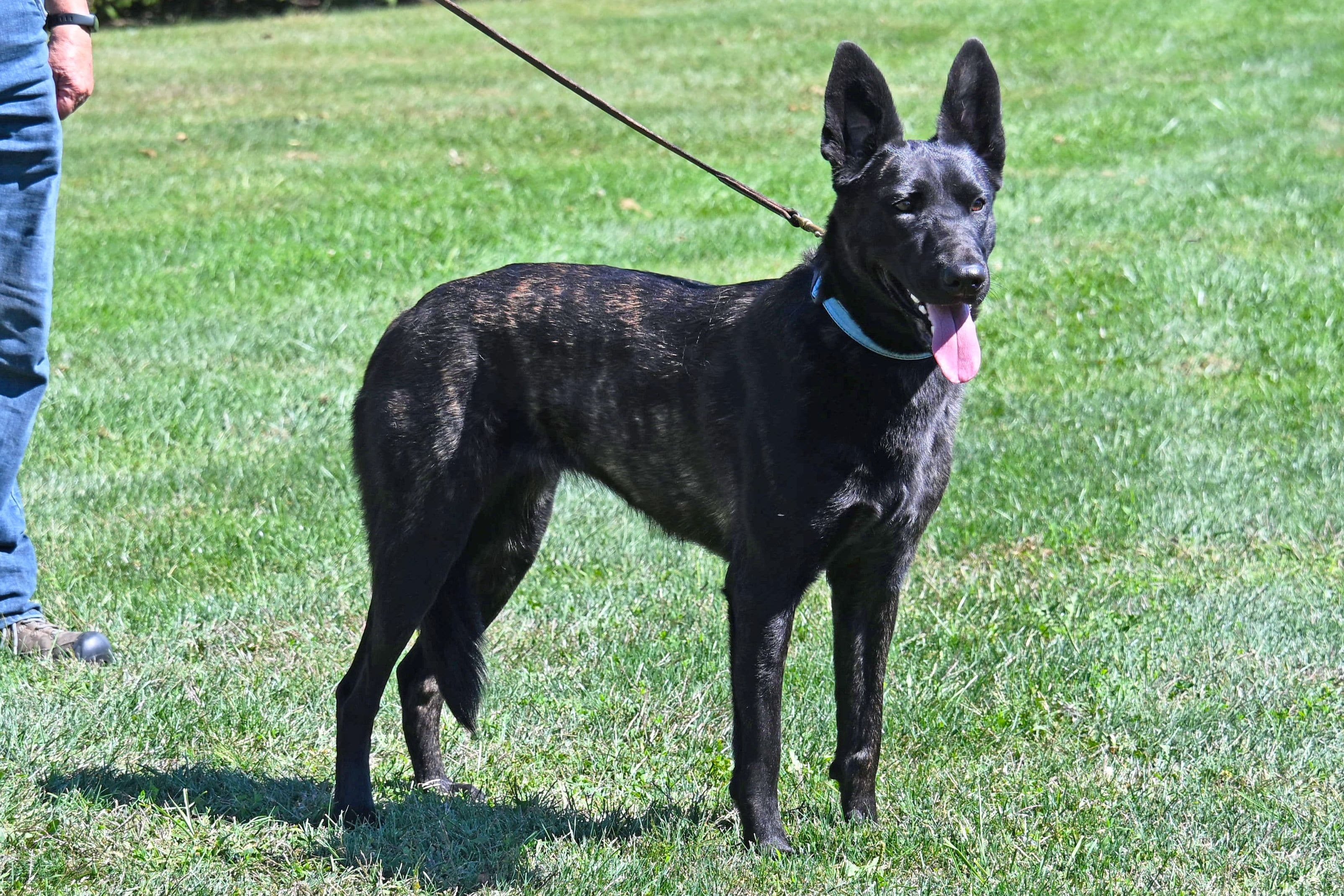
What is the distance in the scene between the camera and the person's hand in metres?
4.54

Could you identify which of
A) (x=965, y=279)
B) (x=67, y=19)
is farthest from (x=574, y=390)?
(x=67, y=19)

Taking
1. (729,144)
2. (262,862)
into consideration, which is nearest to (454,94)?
(729,144)

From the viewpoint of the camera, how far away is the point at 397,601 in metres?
3.84

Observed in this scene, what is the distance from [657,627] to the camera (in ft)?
16.1

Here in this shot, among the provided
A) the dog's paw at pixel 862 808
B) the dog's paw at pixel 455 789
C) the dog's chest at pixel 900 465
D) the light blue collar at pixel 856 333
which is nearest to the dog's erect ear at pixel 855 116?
the light blue collar at pixel 856 333

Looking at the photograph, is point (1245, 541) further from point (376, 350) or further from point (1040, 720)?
point (376, 350)

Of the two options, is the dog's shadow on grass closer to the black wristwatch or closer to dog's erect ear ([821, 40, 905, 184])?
dog's erect ear ([821, 40, 905, 184])

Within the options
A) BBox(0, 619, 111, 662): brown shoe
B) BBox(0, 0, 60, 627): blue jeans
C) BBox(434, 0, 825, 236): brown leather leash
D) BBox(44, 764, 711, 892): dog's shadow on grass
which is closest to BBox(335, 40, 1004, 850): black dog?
BBox(44, 764, 711, 892): dog's shadow on grass

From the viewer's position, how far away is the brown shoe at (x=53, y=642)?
4.52 metres

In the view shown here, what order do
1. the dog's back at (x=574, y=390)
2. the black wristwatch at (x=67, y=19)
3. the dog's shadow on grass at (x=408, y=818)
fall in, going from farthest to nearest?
the black wristwatch at (x=67, y=19)
the dog's back at (x=574, y=390)
the dog's shadow on grass at (x=408, y=818)

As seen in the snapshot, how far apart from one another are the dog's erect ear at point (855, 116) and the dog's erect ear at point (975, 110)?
6.2 inches

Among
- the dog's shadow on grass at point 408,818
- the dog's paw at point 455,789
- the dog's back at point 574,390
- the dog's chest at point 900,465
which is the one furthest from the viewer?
the dog's paw at point 455,789

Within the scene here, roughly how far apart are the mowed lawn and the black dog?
32 cm

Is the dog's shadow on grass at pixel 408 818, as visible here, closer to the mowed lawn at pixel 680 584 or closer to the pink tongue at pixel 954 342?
the mowed lawn at pixel 680 584
